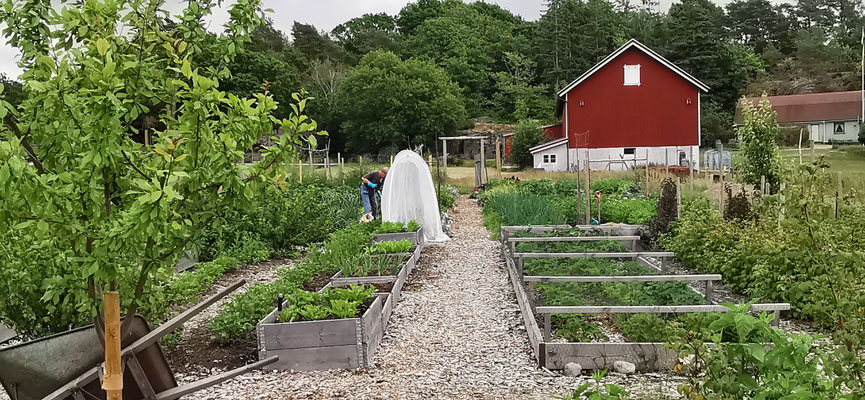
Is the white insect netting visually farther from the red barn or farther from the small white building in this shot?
the small white building

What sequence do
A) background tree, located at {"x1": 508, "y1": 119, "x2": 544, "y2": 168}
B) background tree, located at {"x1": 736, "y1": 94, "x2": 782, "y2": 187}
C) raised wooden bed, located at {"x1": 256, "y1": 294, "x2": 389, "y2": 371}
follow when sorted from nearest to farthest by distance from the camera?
raised wooden bed, located at {"x1": 256, "y1": 294, "x2": 389, "y2": 371}, background tree, located at {"x1": 736, "y1": 94, "x2": 782, "y2": 187}, background tree, located at {"x1": 508, "y1": 119, "x2": 544, "y2": 168}

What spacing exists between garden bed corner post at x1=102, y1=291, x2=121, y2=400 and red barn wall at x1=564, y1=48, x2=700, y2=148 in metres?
29.2

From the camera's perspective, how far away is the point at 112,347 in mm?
2727

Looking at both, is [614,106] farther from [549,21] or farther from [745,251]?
[549,21]

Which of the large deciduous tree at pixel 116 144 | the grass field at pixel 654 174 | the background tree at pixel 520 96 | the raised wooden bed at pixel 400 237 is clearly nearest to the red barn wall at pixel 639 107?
the grass field at pixel 654 174

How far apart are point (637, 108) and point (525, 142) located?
7.36m

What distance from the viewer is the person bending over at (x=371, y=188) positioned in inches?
527

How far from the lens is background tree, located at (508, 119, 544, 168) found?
36.6 metres

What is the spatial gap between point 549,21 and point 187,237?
5880 cm

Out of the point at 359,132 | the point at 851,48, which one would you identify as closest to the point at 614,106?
the point at 359,132

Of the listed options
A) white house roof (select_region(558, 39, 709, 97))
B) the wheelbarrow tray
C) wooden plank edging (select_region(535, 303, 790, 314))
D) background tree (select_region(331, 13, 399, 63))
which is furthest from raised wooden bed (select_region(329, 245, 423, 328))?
background tree (select_region(331, 13, 399, 63))

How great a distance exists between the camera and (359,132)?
4709 cm

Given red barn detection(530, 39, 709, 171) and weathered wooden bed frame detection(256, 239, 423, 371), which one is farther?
red barn detection(530, 39, 709, 171)

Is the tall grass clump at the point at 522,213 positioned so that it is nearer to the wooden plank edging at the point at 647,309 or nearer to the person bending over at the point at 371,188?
the person bending over at the point at 371,188
